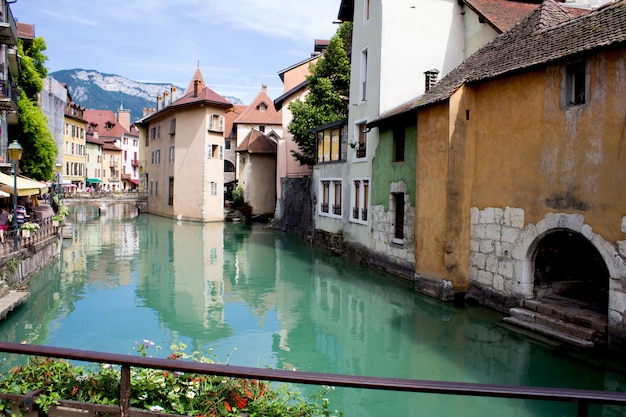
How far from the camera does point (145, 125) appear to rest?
53969mm

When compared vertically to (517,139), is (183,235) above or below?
below

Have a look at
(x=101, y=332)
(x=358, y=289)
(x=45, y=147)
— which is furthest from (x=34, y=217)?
(x=358, y=289)

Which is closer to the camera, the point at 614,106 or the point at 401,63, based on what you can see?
the point at 614,106

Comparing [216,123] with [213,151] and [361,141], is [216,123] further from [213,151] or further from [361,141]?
[361,141]

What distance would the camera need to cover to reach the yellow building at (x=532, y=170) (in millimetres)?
10602

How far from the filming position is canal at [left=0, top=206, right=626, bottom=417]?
30.6ft

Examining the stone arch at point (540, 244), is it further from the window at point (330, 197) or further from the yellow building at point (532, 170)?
the window at point (330, 197)

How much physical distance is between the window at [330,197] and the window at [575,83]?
48.2ft

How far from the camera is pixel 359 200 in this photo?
2309 cm

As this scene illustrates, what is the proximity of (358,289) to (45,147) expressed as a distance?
24610 mm

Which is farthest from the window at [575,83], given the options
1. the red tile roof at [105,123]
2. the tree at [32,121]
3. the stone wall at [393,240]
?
the red tile roof at [105,123]

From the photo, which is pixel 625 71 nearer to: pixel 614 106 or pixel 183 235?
pixel 614 106

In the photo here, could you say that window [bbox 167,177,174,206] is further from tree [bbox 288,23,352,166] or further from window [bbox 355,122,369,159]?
window [bbox 355,122,369,159]

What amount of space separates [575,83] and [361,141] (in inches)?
482
